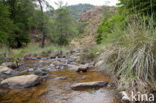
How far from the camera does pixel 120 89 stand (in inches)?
93.1

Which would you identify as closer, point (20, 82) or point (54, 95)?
point (54, 95)

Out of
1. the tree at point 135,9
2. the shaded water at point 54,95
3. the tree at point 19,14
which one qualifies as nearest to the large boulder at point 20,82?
the shaded water at point 54,95

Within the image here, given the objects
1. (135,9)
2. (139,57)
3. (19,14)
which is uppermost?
(19,14)

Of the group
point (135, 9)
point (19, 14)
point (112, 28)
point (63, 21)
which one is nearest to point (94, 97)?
point (135, 9)

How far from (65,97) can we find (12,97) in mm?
1195

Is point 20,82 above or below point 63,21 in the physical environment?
below

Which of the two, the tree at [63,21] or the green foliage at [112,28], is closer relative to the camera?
the green foliage at [112,28]

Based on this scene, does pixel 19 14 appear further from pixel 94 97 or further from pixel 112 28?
pixel 94 97

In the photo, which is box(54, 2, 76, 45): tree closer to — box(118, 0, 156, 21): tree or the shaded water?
box(118, 0, 156, 21): tree

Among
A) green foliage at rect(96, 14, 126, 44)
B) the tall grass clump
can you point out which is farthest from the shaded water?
green foliage at rect(96, 14, 126, 44)

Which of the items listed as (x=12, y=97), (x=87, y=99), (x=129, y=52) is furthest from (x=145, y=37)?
(x=12, y=97)

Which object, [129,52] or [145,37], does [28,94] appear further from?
[145,37]

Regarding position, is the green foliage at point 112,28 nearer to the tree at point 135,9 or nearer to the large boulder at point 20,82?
the tree at point 135,9

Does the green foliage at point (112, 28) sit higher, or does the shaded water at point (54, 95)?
the green foliage at point (112, 28)
